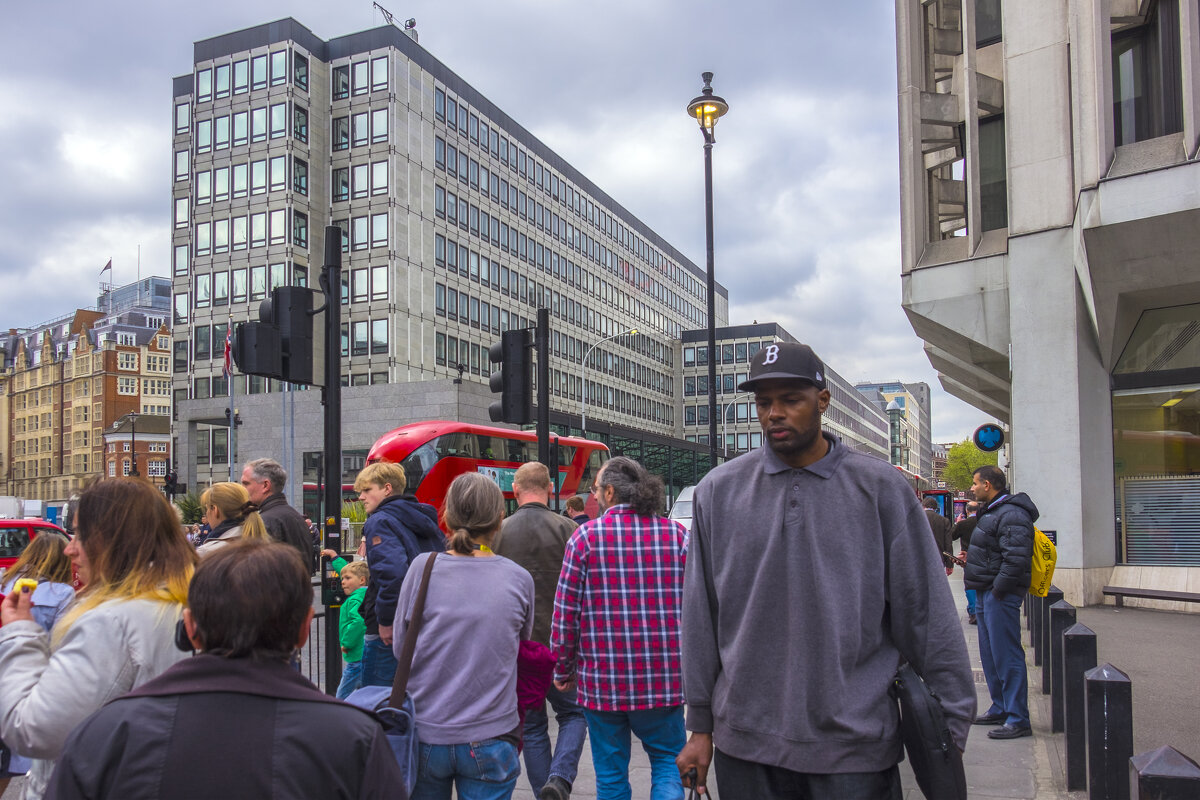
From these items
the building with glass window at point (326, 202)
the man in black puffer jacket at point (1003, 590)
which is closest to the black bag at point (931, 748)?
the man in black puffer jacket at point (1003, 590)

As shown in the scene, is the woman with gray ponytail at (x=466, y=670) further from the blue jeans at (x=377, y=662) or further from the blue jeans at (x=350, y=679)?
the blue jeans at (x=350, y=679)

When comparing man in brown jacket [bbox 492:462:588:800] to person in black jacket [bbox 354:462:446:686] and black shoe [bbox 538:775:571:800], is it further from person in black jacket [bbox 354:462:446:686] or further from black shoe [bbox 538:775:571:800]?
person in black jacket [bbox 354:462:446:686]

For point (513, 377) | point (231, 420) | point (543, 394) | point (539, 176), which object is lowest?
point (543, 394)

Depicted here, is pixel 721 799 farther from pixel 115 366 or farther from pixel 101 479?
pixel 115 366

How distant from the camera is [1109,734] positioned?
4.23m

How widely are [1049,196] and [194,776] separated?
17.5 metres

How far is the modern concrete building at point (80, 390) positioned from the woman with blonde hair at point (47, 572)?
9890cm

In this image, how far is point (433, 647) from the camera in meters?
3.73

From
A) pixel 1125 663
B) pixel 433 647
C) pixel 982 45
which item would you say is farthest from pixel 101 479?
pixel 982 45

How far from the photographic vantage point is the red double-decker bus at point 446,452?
2606 cm

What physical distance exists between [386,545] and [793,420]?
2.93m

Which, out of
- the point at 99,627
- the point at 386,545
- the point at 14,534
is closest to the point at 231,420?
the point at 14,534

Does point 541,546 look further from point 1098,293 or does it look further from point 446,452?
point 446,452

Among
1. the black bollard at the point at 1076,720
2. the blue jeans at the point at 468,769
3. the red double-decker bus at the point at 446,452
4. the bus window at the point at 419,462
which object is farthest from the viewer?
the red double-decker bus at the point at 446,452
